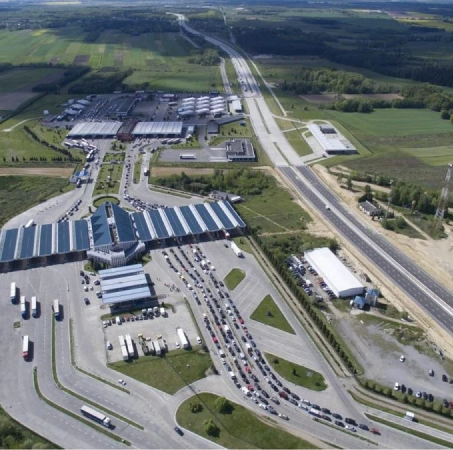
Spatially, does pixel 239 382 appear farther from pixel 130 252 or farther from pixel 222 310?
pixel 130 252

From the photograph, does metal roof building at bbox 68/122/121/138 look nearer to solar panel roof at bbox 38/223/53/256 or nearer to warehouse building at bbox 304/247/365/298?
solar panel roof at bbox 38/223/53/256

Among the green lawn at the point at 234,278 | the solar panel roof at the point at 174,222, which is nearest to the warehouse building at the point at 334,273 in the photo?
the green lawn at the point at 234,278

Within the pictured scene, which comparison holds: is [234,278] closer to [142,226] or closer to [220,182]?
[142,226]

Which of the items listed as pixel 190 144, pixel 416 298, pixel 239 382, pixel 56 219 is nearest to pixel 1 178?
pixel 56 219

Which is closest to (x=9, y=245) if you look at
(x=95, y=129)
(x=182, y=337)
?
(x=182, y=337)

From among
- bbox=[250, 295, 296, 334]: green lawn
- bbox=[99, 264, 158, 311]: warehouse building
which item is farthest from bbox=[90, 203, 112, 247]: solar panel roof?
bbox=[250, 295, 296, 334]: green lawn

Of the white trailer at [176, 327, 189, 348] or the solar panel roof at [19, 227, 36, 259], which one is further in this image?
the solar panel roof at [19, 227, 36, 259]
